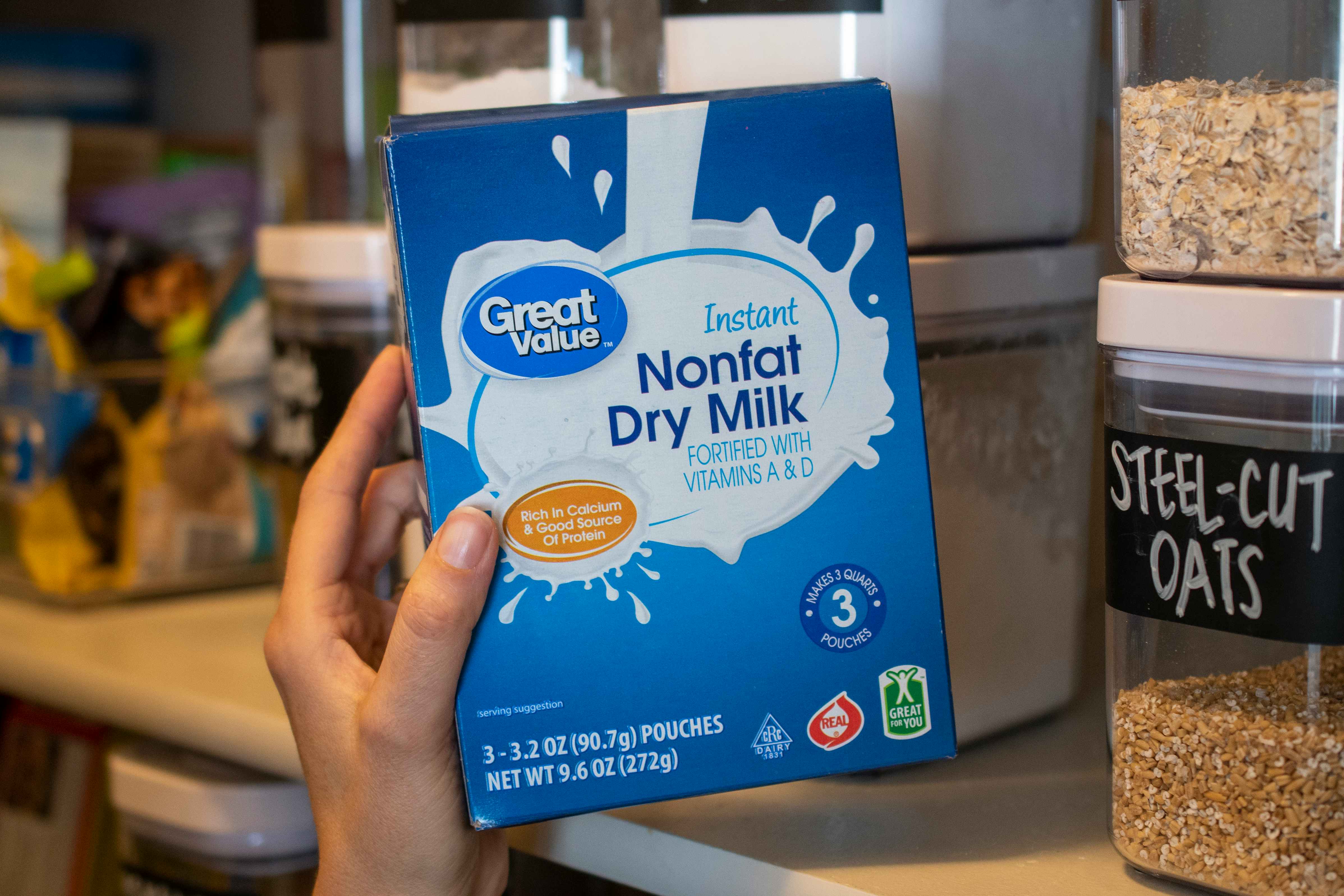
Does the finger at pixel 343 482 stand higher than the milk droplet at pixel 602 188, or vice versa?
the milk droplet at pixel 602 188

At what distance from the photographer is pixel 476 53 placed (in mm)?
724

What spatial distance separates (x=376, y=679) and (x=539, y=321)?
0.56 ft

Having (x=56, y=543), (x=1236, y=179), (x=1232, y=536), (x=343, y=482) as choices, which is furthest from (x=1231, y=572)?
(x=56, y=543)

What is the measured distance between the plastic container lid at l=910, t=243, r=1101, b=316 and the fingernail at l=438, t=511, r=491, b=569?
0.23 meters

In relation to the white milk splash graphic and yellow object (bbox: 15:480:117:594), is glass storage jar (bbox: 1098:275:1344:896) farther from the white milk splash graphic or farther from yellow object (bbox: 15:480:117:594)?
yellow object (bbox: 15:480:117:594)

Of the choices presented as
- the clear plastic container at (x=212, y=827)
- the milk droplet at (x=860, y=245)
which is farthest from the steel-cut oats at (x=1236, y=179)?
the clear plastic container at (x=212, y=827)

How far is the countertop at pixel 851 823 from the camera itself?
54 cm

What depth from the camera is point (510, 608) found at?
493mm

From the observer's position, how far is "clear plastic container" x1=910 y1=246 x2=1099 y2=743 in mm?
632

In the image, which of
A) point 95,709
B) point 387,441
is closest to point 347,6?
point 387,441

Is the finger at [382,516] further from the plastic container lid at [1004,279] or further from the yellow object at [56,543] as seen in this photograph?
the yellow object at [56,543]

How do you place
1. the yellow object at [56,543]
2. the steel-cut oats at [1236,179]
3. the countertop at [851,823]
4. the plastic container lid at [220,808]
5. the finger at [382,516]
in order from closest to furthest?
the steel-cut oats at [1236,179]
the countertop at [851,823]
the finger at [382,516]
the plastic container lid at [220,808]
the yellow object at [56,543]

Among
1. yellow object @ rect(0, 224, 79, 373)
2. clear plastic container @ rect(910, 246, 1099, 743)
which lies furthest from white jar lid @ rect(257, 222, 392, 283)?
clear plastic container @ rect(910, 246, 1099, 743)

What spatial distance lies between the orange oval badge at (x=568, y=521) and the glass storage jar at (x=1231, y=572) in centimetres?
21
